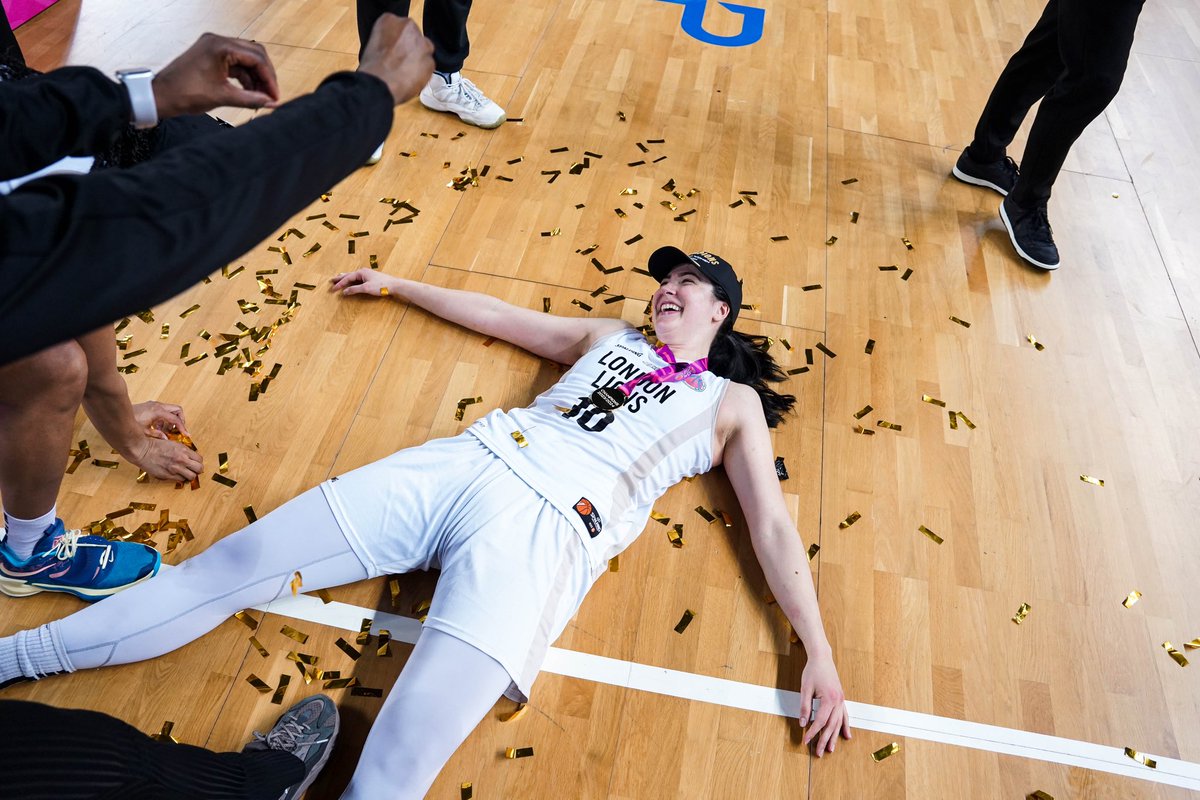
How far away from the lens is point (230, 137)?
0.95 m

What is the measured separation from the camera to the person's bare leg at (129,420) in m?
1.75

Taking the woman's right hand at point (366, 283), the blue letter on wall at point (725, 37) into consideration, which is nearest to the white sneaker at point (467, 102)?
the woman's right hand at point (366, 283)

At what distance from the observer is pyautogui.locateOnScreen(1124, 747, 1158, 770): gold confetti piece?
184 cm

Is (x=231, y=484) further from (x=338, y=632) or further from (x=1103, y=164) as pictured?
(x=1103, y=164)

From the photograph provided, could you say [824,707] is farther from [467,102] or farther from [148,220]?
[467,102]

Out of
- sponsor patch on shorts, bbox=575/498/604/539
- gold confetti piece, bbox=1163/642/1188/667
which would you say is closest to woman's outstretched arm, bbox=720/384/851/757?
sponsor patch on shorts, bbox=575/498/604/539

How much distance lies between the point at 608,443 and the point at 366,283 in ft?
3.38

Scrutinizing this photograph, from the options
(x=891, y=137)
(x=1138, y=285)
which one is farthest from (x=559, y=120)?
(x=1138, y=285)

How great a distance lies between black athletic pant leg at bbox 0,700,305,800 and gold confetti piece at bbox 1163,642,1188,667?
6.87 ft

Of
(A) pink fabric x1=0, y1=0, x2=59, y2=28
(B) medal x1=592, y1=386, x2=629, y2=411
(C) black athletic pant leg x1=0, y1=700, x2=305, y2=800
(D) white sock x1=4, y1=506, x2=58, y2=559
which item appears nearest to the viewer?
(C) black athletic pant leg x1=0, y1=700, x2=305, y2=800

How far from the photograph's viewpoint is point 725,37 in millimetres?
4148

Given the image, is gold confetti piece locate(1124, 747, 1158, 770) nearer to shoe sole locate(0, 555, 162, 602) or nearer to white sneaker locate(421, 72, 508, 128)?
shoe sole locate(0, 555, 162, 602)

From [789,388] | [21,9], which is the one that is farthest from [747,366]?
[21,9]

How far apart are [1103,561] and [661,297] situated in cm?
133
